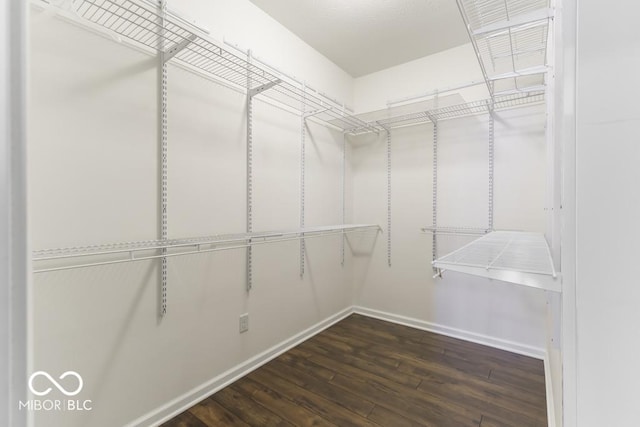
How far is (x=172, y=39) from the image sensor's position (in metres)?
1.39

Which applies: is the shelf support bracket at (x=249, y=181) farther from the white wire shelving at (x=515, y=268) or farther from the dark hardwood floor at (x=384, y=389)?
the white wire shelving at (x=515, y=268)

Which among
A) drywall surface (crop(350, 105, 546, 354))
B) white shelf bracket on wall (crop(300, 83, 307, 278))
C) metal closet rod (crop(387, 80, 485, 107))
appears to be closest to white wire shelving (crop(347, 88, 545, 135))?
drywall surface (crop(350, 105, 546, 354))

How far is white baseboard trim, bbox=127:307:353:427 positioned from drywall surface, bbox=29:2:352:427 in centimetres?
3

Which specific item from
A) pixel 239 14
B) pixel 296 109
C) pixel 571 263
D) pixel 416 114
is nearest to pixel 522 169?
pixel 416 114

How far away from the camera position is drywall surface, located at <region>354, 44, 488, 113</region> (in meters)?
2.36

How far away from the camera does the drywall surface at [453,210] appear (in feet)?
7.04

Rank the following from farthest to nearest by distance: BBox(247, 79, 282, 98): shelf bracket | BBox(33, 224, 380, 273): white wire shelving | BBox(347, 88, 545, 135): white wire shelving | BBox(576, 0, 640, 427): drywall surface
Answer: BBox(347, 88, 545, 135): white wire shelving
BBox(247, 79, 282, 98): shelf bracket
BBox(33, 224, 380, 273): white wire shelving
BBox(576, 0, 640, 427): drywall surface

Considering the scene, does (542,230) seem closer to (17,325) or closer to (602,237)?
(602,237)

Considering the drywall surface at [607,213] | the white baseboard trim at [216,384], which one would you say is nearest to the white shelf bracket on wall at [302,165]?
the white baseboard trim at [216,384]

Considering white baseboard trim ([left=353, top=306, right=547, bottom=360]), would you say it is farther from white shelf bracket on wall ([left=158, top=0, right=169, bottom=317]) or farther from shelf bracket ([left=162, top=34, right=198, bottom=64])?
shelf bracket ([left=162, top=34, right=198, bottom=64])

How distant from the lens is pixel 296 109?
7.59ft

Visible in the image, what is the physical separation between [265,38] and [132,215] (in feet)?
4.96

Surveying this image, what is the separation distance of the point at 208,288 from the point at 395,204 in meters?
1.86

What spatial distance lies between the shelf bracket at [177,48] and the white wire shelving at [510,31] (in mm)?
1183
